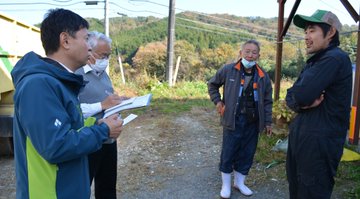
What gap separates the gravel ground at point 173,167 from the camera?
161 inches

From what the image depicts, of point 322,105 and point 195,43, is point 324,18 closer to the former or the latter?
point 322,105

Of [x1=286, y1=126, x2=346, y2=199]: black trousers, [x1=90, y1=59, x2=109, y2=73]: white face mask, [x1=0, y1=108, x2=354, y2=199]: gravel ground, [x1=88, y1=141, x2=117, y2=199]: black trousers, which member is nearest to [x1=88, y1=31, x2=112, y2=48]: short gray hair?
[x1=90, y1=59, x2=109, y2=73]: white face mask

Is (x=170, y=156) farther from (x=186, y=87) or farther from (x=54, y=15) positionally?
(x=186, y=87)

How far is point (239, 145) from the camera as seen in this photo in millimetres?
3830

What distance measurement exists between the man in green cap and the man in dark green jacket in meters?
1.18

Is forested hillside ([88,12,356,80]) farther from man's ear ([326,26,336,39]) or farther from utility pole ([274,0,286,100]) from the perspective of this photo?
man's ear ([326,26,336,39])

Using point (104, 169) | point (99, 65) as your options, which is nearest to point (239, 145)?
point (104, 169)

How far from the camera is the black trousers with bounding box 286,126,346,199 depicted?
240 centimetres

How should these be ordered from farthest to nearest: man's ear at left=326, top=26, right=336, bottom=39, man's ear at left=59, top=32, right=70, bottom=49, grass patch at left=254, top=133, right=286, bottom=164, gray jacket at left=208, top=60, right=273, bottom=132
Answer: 1. grass patch at left=254, top=133, right=286, bottom=164
2. gray jacket at left=208, top=60, right=273, bottom=132
3. man's ear at left=326, top=26, right=336, bottom=39
4. man's ear at left=59, top=32, right=70, bottom=49

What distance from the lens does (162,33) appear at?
129 feet

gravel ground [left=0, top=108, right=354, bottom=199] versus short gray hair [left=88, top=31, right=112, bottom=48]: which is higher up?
short gray hair [left=88, top=31, right=112, bottom=48]

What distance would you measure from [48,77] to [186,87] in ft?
36.0

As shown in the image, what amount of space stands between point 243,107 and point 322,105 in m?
1.32

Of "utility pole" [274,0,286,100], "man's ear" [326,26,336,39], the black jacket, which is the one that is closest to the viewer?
the black jacket
